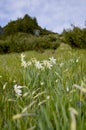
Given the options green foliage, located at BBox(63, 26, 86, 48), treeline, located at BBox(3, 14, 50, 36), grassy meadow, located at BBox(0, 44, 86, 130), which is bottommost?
grassy meadow, located at BBox(0, 44, 86, 130)

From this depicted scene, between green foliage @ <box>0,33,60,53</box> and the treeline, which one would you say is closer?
green foliage @ <box>0,33,60,53</box>

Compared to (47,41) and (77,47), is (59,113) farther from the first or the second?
(47,41)

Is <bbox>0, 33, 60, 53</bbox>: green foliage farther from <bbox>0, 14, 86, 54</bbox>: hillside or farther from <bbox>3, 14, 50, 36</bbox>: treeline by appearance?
<bbox>3, 14, 50, 36</bbox>: treeline

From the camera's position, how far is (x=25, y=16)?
26.5 meters

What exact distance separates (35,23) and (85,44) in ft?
45.3

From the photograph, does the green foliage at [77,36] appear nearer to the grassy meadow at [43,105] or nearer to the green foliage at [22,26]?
the grassy meadow at [43,105]

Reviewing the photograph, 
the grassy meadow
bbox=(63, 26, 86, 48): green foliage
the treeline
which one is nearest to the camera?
the grassy meadow

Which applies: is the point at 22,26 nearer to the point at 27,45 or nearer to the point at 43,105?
the point at 27,45

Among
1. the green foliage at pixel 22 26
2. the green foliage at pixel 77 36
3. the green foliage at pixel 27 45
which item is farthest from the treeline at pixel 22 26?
the green foliage at pixel 77 36

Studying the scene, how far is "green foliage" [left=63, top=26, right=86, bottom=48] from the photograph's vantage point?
14675 mm

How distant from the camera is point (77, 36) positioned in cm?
1480

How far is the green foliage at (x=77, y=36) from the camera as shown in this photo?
14.7 metres

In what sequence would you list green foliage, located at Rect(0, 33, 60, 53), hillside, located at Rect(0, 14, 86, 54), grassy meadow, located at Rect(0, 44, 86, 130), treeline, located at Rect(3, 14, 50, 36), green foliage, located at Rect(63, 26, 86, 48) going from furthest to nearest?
1. treeline, located at Rect(3, 14, 50, 36)
2. green foliage, located at Rect(0, 33, 60, 53)
3. hillside, located at Rect(0, 14, 86, 54)
4. green foliage, located at Rect(63, 26, 86, 48)
5. grassy meadow, located at Rect(0, 44, 86, 130)

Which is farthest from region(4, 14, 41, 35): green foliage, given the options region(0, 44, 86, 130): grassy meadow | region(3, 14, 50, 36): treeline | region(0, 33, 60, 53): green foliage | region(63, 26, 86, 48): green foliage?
region(0, 44, 86, 130): grassy meadow
